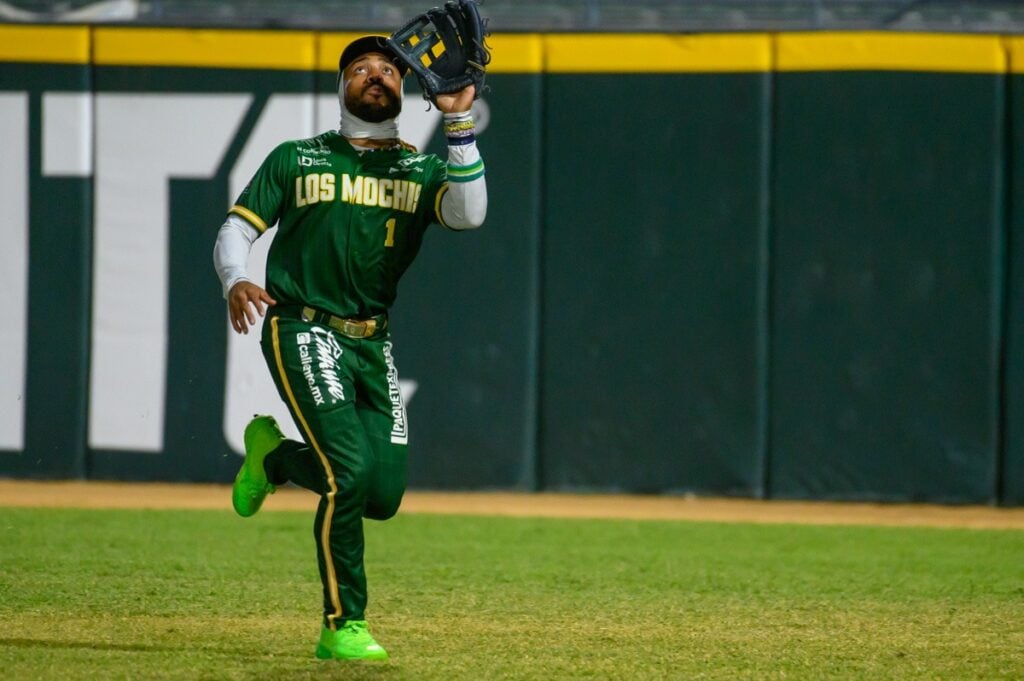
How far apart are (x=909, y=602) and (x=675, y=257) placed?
4151 millimetres

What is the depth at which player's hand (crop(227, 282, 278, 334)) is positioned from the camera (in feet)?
16.0

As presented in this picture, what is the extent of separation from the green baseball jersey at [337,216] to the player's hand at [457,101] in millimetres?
295

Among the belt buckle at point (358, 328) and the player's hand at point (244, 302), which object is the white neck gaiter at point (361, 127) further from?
the player's hand at point (244, 302)

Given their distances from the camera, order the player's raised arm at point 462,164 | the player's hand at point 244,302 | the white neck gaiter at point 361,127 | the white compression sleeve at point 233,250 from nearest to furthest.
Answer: the player's hand at point 244,302 → the white compression sleeve at point 233,250 → the player's raised arm at point 462,164 → the white neck gaiter at point 361,127

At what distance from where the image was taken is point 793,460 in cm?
1038

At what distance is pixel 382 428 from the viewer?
5.28 meters

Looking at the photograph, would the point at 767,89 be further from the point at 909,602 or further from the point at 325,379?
the point at 325,379

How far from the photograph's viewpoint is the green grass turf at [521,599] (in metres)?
5.14

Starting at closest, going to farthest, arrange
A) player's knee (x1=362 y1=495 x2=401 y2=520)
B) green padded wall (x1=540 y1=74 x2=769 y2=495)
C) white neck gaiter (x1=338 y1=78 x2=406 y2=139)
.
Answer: player's knee (x1=362 y1=495 x2=401 y2=520) < white neck gaiter (x1=338 y1=78 x2=406 y2=139) < green padded wall (x1=540 y1=74 x2=769 y2=495)

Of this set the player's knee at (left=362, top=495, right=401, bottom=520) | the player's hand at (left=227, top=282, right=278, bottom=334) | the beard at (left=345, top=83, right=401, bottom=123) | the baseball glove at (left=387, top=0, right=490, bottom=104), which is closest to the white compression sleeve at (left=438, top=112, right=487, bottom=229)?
the baseball glove at (left=387, top=0, right=490, bottom=104)

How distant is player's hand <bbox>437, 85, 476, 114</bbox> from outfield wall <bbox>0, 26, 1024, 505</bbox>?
5.31 metres

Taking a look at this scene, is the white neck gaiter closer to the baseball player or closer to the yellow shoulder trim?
the baseball player

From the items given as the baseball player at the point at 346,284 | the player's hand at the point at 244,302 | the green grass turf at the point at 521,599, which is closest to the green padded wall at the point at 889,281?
the green grass turf at the point at 521,599

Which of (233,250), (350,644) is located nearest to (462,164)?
(233,250)
